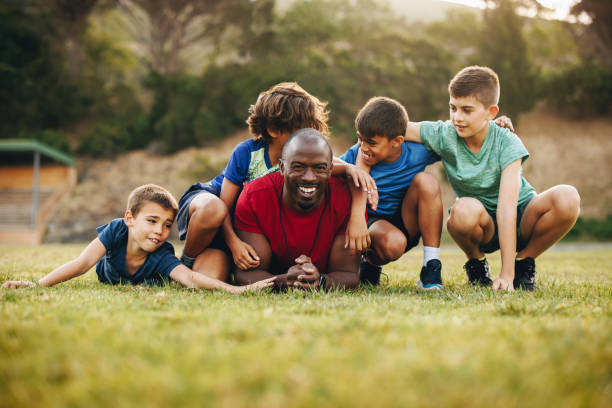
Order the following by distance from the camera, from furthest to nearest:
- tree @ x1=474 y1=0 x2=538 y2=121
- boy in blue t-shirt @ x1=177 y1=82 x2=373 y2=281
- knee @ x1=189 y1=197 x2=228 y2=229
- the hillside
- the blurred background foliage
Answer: the blurred background foliage < tree @ x1=474 y1=0 x2=538 y2=121 < the hillside < boy in blue t-shirt @ x1=177 y1=82 x2=373 y2=281 < knee @ x1=189 y1=197 x2=228 y2=229

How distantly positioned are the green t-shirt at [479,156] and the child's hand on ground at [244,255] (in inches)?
75.0

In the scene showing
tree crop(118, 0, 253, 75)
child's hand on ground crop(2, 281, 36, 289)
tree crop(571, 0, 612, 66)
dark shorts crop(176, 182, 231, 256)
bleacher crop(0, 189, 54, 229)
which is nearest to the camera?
child's hand on ground crop(2, 281, 36, 289)

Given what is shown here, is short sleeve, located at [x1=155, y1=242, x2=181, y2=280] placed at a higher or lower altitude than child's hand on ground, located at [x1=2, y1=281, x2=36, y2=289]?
higher

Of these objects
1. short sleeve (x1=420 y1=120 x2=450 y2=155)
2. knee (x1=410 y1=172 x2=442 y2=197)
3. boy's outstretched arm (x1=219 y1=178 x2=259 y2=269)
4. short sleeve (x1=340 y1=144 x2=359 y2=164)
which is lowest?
boy's outstretched arm (x1=219 y1=178 x2=259 y2=269)

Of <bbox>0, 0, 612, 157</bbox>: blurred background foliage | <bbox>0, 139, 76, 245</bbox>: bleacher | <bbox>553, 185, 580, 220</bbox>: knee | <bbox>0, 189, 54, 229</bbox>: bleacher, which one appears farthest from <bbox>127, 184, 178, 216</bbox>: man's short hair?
<bbox>0, 0, 612, 157</bbox>: blurred background foliage

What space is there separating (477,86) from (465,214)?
1097 mm

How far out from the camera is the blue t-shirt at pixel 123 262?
3.97 meters

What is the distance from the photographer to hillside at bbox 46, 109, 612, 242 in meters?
20.2

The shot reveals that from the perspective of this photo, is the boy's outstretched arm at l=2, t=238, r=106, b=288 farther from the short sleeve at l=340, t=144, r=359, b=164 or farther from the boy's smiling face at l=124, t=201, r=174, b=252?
the short sleeve at l=340, t=144, r=359, b=164

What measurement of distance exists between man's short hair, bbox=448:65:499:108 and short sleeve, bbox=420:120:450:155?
1.02 feet

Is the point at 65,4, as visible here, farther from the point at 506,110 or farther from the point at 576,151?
the point at 576,151

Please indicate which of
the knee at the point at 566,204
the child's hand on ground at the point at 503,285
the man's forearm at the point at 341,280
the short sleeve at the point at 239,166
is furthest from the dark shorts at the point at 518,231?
the short sleeve at the point at 239,166

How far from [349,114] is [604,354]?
20.9 m

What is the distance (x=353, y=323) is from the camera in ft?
7.23
